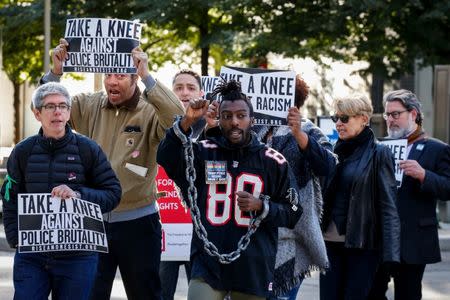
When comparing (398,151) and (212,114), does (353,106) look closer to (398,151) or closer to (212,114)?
(398,151)

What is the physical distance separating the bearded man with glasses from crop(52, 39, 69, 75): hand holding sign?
2.27 m

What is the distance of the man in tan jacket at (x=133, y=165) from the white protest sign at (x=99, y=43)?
14 cm

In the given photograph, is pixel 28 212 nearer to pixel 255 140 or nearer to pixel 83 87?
pixel 255 140

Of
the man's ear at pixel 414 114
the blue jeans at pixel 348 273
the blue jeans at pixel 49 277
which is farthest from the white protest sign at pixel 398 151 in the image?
the blue jeans at pixel 49 277

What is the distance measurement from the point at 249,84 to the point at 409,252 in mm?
1633

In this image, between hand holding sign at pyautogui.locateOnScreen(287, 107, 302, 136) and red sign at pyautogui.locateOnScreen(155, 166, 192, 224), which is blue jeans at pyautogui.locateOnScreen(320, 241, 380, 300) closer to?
hand holding sign at pyautogui.locateOnScreen(287, 107, 302, 136)

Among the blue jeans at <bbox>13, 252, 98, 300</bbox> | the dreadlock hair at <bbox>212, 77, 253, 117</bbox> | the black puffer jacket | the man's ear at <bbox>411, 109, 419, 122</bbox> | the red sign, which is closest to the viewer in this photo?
the dreadlock hair at <bbox>212, 77, 253, 117</bbox>

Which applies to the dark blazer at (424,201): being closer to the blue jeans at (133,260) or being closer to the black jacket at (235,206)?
the blue jeans at (133,260)

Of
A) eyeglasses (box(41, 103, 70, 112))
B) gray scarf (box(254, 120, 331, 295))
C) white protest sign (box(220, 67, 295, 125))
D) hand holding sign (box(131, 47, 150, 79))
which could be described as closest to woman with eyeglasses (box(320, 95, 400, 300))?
gray scarf (box(254, 120, 331, 295))

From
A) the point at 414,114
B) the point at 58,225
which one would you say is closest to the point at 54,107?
the point at 58,225

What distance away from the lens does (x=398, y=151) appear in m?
7.88

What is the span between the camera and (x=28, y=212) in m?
6.32

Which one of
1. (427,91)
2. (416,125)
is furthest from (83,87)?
(416,125)

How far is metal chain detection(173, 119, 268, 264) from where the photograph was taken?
5.81 metres
